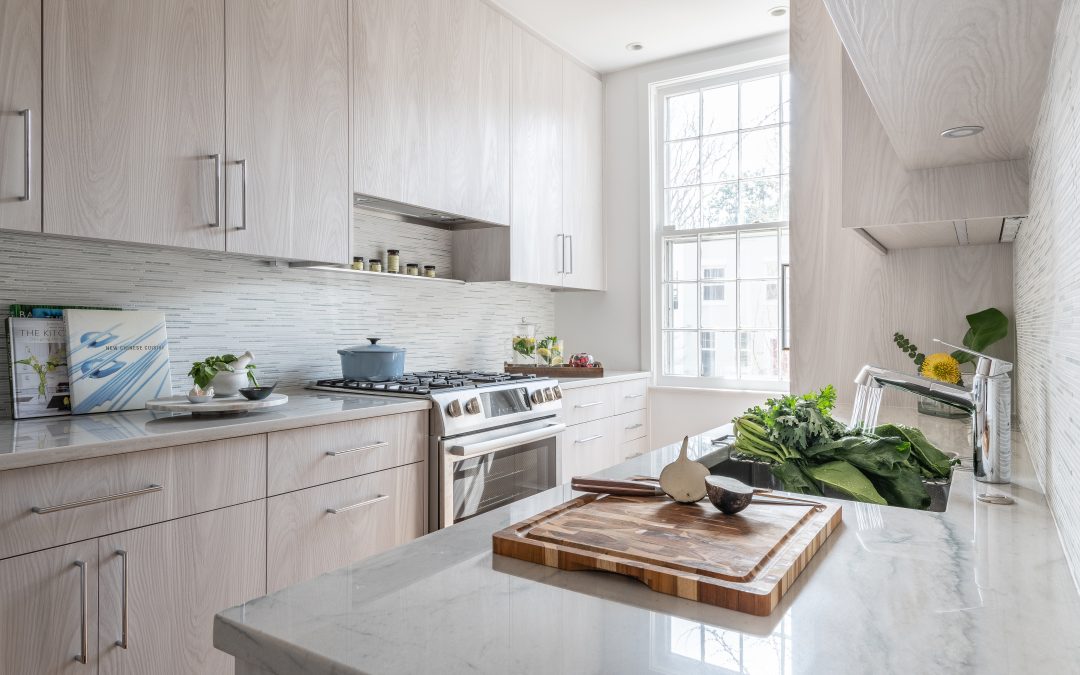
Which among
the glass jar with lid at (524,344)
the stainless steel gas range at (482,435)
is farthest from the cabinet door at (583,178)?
the stainless steel gas range at (482,435)

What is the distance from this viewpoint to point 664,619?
0.68 m

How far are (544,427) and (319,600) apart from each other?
91.3 inches

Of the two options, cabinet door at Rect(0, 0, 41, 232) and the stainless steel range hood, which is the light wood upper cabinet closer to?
the stainless steel range hood

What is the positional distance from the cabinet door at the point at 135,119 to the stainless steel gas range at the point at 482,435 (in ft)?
3.06

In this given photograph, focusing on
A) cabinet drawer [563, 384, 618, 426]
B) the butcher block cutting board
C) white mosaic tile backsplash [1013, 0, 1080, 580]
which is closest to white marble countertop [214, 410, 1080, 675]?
the butcher block cutting board

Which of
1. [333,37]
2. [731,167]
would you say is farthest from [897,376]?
[731,167]

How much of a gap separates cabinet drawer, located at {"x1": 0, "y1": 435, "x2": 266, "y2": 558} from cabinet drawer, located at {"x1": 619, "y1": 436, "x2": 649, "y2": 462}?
7.71 ft

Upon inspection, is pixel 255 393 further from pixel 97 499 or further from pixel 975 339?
pixel 975 339

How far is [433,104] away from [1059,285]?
8.17ft

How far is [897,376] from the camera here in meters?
1.40

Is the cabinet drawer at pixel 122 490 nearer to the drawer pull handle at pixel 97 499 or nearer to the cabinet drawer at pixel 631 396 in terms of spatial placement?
the drawer pull handle at pixel 97 499

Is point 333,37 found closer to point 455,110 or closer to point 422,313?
point 455,110

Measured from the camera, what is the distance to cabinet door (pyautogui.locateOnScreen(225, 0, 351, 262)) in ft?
7.06

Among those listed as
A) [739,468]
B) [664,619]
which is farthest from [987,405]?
[664,619]
